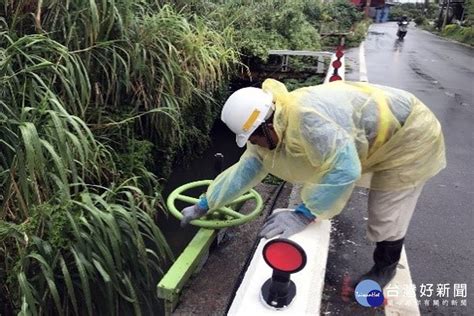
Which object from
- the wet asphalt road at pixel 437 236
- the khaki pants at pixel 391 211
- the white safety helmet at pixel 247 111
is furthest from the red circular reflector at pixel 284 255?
the khaki pants at pixel 391 211

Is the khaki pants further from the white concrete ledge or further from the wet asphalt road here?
the white concrete ledge

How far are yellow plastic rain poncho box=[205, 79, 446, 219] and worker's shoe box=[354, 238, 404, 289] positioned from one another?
13.3 inches

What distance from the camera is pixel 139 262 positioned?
9.00ft

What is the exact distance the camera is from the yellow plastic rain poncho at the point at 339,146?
194 cm

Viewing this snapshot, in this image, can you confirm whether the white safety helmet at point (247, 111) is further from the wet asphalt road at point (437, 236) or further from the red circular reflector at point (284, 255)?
the wet asphalt road at point (437, 236)

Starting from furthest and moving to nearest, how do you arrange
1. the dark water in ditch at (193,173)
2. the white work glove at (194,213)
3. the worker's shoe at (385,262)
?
1. the dark water in ditch at (193,173)
2. the white work glove at (194,213)
3. the worker's shoe at (385,262)

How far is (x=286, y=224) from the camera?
1.96m

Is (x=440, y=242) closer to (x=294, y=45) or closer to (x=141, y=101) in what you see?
(x=141, y=101)

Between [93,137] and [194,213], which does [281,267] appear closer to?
[194,213]

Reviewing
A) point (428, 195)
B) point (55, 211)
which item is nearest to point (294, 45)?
point (428, 195)

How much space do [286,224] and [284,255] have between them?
55 cm

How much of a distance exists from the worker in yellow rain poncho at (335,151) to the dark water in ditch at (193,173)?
79 centimetres

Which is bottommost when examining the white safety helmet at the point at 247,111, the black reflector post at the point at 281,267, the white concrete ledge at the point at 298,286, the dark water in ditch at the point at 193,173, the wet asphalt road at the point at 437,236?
the dark water in ditch at the point at 193,173

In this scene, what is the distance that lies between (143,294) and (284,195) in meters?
1.36
